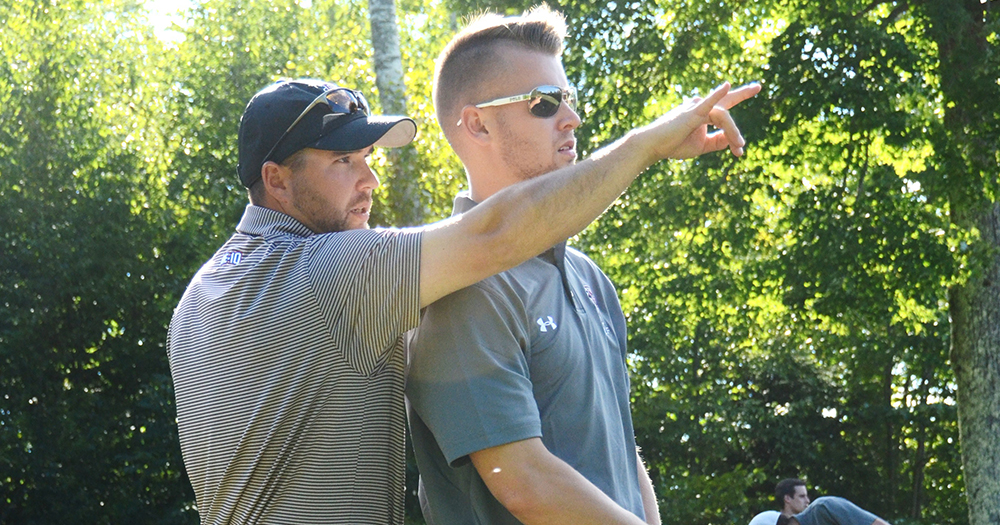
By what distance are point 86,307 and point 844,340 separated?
507 inches

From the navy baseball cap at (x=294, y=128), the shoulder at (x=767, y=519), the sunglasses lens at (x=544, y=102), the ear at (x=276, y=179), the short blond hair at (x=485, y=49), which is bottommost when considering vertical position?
the shoulder at (x=767, y=519)

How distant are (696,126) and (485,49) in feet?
2.15

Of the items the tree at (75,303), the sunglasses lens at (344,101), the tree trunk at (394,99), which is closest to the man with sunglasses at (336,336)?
the sunglasses lens at (344,101)

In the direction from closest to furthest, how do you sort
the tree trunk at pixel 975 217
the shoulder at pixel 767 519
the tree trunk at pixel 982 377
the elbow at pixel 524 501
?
1. the elbow at pixel 524 501
2. the shoulder at pixel 767 519
3. the tree trunk at pixel 975 217
4. the tree trunk at pixel 982 377

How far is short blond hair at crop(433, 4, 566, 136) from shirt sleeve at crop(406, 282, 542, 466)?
0.65m

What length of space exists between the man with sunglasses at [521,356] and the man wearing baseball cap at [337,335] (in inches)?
1.9

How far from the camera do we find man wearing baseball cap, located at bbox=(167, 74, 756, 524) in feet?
7.00

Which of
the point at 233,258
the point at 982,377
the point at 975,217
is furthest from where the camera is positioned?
the point at 975,217

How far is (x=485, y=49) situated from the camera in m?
2.69

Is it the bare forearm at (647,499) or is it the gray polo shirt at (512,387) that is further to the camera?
the bare forearm at (647,499)

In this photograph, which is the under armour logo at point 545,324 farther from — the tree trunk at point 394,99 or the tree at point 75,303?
the tree at point 75,303

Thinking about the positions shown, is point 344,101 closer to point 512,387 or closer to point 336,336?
point 336,336

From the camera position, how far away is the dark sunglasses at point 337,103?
A: 256 cm

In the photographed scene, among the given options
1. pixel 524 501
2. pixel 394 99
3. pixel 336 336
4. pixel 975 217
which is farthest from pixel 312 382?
pixel 975 217
